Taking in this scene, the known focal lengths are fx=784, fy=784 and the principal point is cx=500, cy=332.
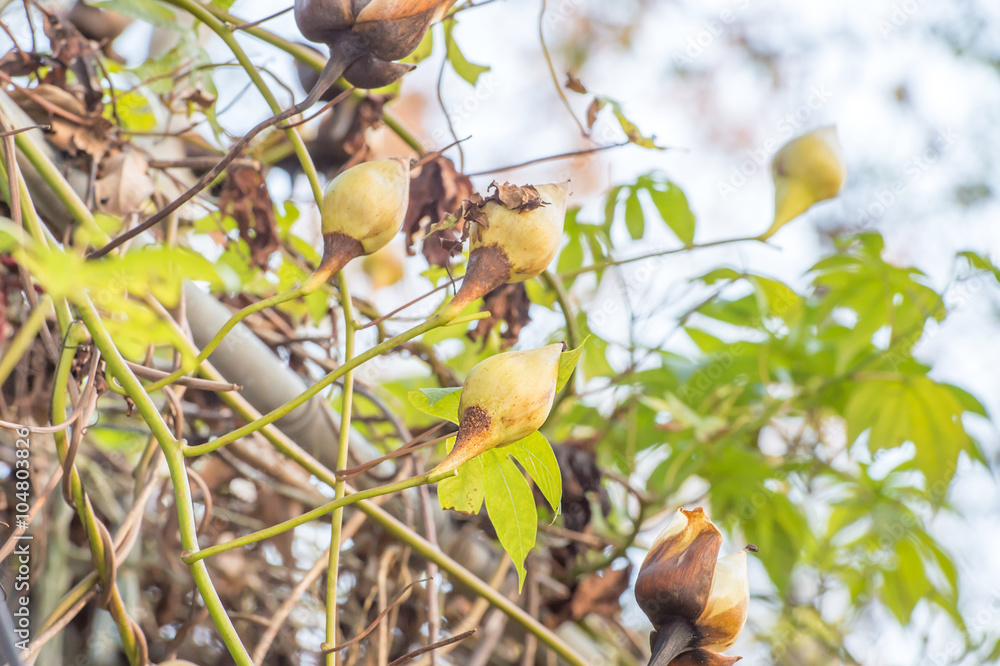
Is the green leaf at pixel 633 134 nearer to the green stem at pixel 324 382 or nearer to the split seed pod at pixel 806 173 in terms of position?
the split seed pod at pixel 806 173

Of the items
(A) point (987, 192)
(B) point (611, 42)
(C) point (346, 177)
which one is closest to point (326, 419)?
(C) point (346, 177)

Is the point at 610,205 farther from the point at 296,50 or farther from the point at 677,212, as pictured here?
the point at 296,50

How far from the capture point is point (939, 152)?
239cm

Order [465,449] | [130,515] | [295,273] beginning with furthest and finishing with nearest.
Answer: [295,273], [130,515], [465,449]

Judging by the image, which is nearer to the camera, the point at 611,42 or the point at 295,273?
the point at 295,273

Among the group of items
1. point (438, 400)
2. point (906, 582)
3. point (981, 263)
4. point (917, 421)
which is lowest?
point (906, 582)

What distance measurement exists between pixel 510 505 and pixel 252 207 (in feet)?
1.02

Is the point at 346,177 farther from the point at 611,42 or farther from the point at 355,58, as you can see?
the point at 611,42

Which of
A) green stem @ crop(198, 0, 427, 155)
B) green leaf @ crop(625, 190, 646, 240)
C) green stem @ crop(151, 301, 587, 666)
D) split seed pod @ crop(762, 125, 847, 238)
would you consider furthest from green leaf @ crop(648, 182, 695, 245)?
green stem @ crop(151, 301, 587, 666)

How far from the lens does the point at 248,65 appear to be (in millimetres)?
368

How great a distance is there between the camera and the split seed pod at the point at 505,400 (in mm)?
259

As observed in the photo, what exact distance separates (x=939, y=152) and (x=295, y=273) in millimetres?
2371

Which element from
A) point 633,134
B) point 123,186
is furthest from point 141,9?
point 633,134

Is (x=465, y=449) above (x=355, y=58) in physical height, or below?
below
